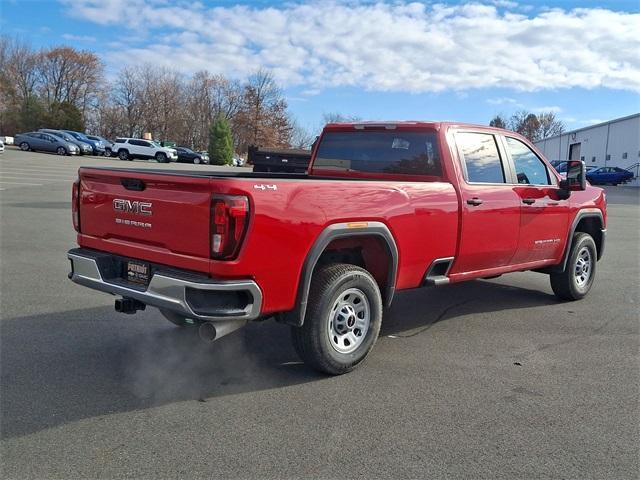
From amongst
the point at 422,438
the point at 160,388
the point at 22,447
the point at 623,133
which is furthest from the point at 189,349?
the point at 623,133

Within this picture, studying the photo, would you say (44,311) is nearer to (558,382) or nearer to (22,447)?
(22,447)

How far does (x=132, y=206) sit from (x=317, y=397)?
6.18ft

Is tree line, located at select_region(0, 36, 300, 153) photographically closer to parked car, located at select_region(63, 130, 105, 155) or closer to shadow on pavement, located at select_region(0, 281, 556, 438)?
parked car, located at select_region(63, 130, 105, 155)

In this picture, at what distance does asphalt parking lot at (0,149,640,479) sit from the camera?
3.16 metres

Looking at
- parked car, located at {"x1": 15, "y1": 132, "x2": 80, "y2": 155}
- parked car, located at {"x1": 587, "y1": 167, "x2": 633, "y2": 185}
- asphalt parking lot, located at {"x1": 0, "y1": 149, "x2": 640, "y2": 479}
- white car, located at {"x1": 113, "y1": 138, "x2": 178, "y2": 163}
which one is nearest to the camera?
asphalt parking lot, located at {"x1": 0, "y1": 149, "x2": 640, "y2": 479}

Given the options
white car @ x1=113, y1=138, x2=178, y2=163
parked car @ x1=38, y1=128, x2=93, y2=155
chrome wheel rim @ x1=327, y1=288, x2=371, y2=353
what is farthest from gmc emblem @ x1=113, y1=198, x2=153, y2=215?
parked car @ x1=38, y1=128, x2=93, y2=155

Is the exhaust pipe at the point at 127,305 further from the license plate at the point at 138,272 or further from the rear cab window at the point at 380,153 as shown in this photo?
the rear cab window at the point at 380,153

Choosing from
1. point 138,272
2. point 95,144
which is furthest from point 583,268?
point 95,144

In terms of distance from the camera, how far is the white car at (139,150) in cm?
4756

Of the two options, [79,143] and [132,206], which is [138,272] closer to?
[132,206]

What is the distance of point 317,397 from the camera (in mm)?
4008

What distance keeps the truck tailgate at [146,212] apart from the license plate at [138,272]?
4.5 inches

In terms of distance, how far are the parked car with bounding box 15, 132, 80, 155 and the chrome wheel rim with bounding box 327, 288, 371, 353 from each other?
1774 inches

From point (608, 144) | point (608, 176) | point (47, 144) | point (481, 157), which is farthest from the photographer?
point (608, 144)
